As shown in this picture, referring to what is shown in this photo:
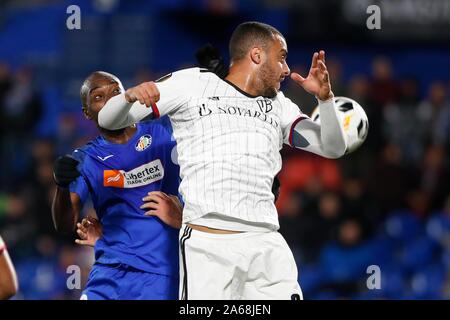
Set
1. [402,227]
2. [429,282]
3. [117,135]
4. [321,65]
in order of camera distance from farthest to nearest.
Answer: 1. [402,227]
2. [429,282]
3. [117,135]
4. [321,65]

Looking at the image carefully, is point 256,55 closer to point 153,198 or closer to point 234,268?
point 153,198

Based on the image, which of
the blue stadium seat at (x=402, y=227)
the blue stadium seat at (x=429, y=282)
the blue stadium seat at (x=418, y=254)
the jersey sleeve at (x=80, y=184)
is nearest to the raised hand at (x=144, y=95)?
the jersey sleeve at (x=80, y=184)

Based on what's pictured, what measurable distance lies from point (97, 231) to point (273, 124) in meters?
1.31

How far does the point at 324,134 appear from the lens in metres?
5.73

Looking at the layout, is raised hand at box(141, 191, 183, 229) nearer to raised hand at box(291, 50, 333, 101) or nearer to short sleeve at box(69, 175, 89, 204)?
short sleeve at box(69, 175, 89, 204)

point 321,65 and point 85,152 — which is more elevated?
point 321,65

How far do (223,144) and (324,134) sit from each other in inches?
21.0

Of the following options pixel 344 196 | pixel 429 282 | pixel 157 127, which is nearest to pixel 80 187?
pixel 157 127

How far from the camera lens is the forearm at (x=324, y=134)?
5660 mm

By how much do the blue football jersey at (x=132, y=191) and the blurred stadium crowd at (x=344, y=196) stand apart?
4238 millimetres

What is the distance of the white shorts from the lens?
5.52 metres

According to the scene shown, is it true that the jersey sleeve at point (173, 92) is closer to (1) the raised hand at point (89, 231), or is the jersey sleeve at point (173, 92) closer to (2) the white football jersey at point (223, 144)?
(2) the white football jersey at point (223, 144)

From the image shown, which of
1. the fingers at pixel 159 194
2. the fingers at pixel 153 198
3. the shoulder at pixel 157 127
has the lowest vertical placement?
→ the fingers at pixel 153 198

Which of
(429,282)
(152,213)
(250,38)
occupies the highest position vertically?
(250,38)
